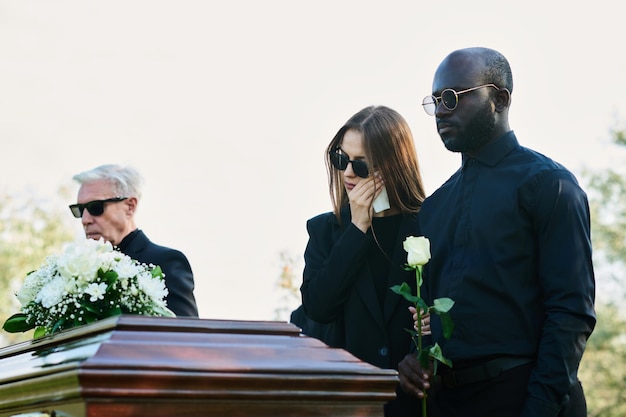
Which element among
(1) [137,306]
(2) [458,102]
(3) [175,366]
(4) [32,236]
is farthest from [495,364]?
(4) [32,236]

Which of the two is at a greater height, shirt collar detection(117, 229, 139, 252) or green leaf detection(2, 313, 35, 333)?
green leaf detection(2, 313, 35, 333)

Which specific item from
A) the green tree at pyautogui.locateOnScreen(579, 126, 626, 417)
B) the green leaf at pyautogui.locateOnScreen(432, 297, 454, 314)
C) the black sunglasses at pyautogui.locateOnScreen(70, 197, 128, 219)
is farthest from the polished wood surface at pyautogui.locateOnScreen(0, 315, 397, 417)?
the green tree at pyautogui.locateOnScreen(579, 126, 626, 417)

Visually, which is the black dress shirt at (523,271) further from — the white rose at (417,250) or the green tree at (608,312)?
the green tree at (608,312)

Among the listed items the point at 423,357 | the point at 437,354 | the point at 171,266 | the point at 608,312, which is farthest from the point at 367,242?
the point at 608,312

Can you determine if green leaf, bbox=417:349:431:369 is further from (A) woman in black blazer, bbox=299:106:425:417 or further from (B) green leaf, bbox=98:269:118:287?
(B) green leaf, bbox=98:269:118:287

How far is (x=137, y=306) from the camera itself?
13.2ft

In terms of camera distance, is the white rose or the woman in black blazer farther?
the woman in black blazer

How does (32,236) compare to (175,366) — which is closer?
(175,366)

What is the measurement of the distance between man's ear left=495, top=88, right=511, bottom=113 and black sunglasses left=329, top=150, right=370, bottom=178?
90 cm

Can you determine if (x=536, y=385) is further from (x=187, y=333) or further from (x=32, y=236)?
(x=32, y=236)

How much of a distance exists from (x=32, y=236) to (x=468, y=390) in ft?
92.8

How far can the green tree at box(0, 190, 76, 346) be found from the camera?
29688mm

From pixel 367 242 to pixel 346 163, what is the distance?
416mm

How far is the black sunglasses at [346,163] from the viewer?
5000 mm
